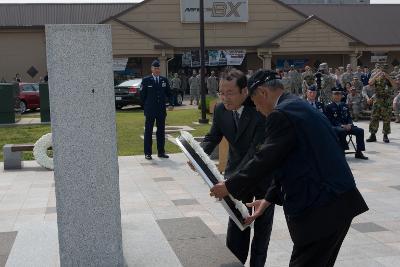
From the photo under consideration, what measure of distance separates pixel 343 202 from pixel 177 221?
2740 mm

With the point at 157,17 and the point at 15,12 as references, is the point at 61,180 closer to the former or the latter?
the point at 157,17

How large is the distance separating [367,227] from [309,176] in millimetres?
3516

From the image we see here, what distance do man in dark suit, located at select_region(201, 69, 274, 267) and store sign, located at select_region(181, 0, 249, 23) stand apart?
32.5m

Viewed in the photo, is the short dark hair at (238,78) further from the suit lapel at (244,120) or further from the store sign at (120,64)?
the store sign at (120,64)

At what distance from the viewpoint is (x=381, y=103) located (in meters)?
13.5

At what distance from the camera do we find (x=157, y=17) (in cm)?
3600

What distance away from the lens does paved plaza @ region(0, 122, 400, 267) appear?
14.7ft

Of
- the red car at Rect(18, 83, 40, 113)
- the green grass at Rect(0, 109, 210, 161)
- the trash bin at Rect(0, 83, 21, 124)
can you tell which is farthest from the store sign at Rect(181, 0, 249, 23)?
the trash bin at Rect(0, 83, 21, 124)

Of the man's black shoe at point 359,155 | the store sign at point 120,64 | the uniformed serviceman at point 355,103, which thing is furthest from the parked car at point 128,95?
the man's black shoe at point 359,155

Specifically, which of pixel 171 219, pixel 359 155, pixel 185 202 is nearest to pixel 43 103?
pixel 359 155

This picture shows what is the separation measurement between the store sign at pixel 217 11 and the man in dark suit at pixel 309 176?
111 feet

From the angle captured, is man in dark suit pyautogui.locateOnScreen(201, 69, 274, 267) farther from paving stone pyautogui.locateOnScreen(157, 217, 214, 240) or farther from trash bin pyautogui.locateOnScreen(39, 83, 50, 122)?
trash bin pyautogui.locateOnScreen(39, 83, 50, 122)

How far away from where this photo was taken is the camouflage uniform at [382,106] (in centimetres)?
1335

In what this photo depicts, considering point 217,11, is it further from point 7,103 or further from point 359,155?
point 359,155
